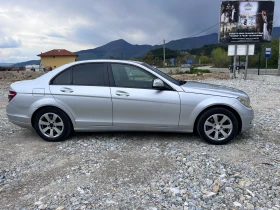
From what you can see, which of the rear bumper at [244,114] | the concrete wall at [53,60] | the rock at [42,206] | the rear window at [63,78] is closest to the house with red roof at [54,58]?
the concrete wall at [53,60]

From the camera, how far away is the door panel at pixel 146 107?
166 inches

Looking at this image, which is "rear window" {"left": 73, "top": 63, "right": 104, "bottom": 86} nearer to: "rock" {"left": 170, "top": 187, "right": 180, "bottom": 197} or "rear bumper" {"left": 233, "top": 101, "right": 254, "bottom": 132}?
"rock" {"left": 170, "top": 187, "right": 180, "bottom": 197}

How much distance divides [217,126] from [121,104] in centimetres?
177

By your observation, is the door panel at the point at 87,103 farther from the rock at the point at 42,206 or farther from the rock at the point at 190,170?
the rock at the point at 42,206

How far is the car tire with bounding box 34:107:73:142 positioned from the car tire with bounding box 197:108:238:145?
2.49 meters

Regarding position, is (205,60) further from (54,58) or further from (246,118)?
(246,118)

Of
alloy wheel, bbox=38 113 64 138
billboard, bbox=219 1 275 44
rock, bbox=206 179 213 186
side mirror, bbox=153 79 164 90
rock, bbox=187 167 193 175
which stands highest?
billboard, bbox=219 1 275 44

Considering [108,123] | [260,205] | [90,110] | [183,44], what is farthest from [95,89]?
[183,44]

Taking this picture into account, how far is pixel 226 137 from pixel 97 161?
2.29 metres

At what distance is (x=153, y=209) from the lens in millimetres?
2561

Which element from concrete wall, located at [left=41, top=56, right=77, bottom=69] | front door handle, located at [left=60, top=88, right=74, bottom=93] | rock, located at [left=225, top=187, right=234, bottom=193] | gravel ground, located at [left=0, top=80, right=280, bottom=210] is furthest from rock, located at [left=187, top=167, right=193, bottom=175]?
concrete wall, located at [left=41, top=56, right=77, bottom=69]

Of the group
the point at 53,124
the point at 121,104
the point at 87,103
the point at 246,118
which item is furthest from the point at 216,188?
the point at 53,124

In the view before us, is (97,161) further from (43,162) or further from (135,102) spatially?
(135,102)

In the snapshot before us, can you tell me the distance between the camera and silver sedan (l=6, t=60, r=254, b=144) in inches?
166
